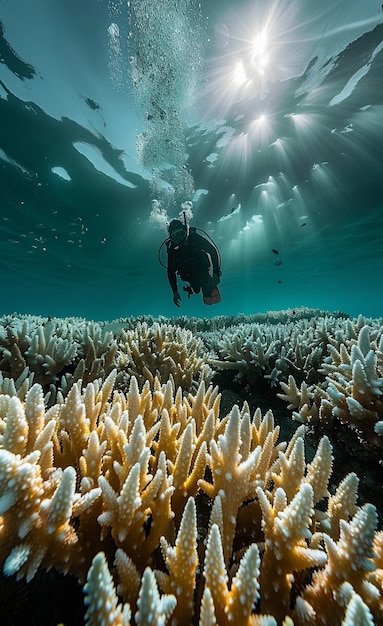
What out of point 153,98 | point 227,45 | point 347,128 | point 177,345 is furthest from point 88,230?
point 177,345

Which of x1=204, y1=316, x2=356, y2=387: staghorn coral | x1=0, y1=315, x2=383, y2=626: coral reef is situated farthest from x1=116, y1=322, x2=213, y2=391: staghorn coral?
x1=0, y1=315, x2=383, y2=626: coral reef

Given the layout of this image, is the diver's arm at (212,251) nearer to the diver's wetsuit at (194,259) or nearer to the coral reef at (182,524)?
the diver's wetsuit at (194,259)

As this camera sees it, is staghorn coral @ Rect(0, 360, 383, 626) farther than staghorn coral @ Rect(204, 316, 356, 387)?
No

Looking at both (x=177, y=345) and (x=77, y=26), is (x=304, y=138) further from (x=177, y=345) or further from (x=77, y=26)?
(x=177, y=345)

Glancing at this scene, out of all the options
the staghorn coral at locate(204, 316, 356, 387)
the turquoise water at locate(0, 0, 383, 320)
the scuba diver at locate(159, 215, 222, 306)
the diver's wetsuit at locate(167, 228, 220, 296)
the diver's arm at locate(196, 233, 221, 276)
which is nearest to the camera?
the staghorn coral at locate(204, 316, 356, 387)

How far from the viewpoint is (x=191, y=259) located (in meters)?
8.49

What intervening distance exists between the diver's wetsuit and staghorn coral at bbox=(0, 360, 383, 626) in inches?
278

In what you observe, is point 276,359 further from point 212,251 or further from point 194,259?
point 194,259

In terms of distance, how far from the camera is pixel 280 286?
54594 mm

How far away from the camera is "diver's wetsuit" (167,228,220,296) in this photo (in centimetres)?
833

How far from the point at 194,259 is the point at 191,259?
0.11m

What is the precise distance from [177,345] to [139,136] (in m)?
13.9

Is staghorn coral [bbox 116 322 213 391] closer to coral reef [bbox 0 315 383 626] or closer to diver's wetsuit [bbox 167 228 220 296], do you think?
coral reef [bbox 0 315 383 626]

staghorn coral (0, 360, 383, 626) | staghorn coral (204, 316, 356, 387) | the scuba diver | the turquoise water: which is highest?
the turquoise water
